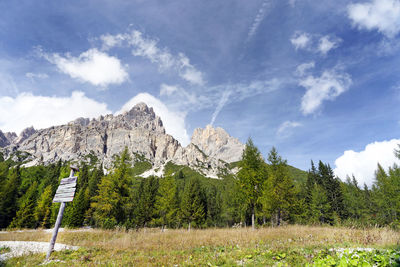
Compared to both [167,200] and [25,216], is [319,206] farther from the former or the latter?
[25,216]

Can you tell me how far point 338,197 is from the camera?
4631 cm

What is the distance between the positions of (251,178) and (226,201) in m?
35.8

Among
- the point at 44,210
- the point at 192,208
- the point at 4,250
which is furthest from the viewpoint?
the point at 44,210

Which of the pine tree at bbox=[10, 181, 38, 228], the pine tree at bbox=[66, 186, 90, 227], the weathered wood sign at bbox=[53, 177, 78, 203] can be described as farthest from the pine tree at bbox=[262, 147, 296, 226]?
the pine tree at bbox=[10, 181, 38, 228]

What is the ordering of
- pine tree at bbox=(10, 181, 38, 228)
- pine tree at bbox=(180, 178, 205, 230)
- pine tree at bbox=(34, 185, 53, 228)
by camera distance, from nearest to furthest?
1. pine tree at bbox=(180, 178, 205, 230)
2. pine tree at bbox=(10, 181, 38, 228)
3. pine tree at bbox=(34, 185, 53, 228)

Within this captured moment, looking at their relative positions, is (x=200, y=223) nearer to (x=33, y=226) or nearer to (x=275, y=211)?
(x=275, y=211)

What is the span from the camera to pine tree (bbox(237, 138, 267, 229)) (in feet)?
64.7

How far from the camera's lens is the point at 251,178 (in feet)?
65.1

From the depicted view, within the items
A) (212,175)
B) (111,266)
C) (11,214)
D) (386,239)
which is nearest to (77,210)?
(11,214)

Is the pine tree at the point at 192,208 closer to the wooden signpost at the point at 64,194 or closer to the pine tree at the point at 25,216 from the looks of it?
the wooden signpost at the point at 64,194

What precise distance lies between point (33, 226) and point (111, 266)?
173 ft

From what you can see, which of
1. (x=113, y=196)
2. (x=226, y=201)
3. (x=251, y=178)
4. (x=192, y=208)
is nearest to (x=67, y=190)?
(x=113, y=196)

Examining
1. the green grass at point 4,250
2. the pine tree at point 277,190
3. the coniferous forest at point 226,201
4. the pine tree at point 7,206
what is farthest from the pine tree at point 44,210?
the pine tree at point 277,190

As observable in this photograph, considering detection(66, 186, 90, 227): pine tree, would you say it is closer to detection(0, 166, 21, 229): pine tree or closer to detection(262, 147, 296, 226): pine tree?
detection(0, 166, 21, 229): pine tree
